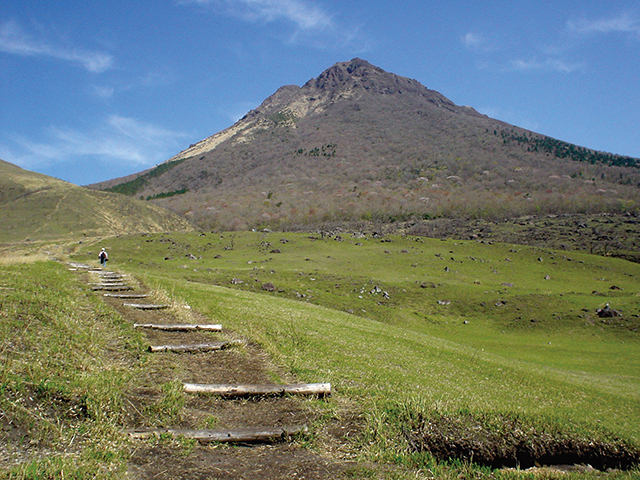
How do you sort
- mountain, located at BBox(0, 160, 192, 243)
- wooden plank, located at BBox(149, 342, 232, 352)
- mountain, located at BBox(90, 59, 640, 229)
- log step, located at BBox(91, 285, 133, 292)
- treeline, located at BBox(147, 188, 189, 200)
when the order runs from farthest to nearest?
treeline, located at BBox(147, 188, 189, 200) → mountain, located at BBox(90, 59, 640, 229) → mountain, located at BBox(0, 160, 192, 243) → log step, located at BBox(91, 285, 133, 292) → wooden plank, located at BBox(149, 342, 232, 352)

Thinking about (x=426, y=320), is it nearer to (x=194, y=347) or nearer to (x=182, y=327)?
(x=182, y=327)

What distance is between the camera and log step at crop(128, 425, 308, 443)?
5.07 m

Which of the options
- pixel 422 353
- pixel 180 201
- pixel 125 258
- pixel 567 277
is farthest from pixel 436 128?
pixel 422 353

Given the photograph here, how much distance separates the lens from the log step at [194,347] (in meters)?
8.38

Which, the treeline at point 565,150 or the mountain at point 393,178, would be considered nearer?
the mountain at point 393,178

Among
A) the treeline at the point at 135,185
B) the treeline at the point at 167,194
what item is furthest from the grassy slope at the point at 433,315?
the treeline at the point at 135,185

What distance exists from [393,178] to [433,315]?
109531 mm

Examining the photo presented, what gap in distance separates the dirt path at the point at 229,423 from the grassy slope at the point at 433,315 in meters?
1.46

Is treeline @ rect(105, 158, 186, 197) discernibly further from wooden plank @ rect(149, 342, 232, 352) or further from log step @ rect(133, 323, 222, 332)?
wooden plank @ rect(149, 342, 232, 352)

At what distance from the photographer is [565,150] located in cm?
16700

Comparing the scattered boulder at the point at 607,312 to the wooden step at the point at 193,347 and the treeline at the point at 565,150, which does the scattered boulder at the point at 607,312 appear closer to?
the wooden step at the point at 193,347

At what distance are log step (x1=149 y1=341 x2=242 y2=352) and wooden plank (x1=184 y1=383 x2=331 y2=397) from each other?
2083mm

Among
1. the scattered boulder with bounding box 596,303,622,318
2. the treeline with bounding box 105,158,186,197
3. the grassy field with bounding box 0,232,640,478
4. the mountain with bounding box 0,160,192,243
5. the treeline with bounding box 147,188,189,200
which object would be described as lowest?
the scattered boulder with bounding box 596,303,622,318

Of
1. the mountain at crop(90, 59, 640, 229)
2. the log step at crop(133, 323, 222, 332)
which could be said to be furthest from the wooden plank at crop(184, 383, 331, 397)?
the mountain at crop(90, 59, 640, 229)
